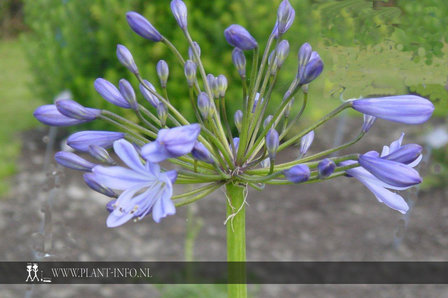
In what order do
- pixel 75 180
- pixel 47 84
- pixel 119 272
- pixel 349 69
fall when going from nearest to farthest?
pixel 349 69, pixel 119 272, pixel 75 180, pixel 47 84

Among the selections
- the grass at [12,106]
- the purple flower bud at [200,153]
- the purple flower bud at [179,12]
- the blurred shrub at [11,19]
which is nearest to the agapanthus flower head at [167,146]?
the purple flower bud at [200,153]

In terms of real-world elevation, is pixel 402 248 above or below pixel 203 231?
below

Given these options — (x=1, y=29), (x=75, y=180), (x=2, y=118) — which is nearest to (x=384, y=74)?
(x=75, y=180)

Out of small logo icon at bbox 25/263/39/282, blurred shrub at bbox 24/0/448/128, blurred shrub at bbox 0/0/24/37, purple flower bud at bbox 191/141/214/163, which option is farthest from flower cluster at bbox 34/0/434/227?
blurred shrub at bbox 0/0/24/37

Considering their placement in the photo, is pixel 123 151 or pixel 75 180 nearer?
pixel 123 151

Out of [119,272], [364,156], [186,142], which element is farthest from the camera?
[119,272]

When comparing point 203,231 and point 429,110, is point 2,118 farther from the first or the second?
point 429,110
